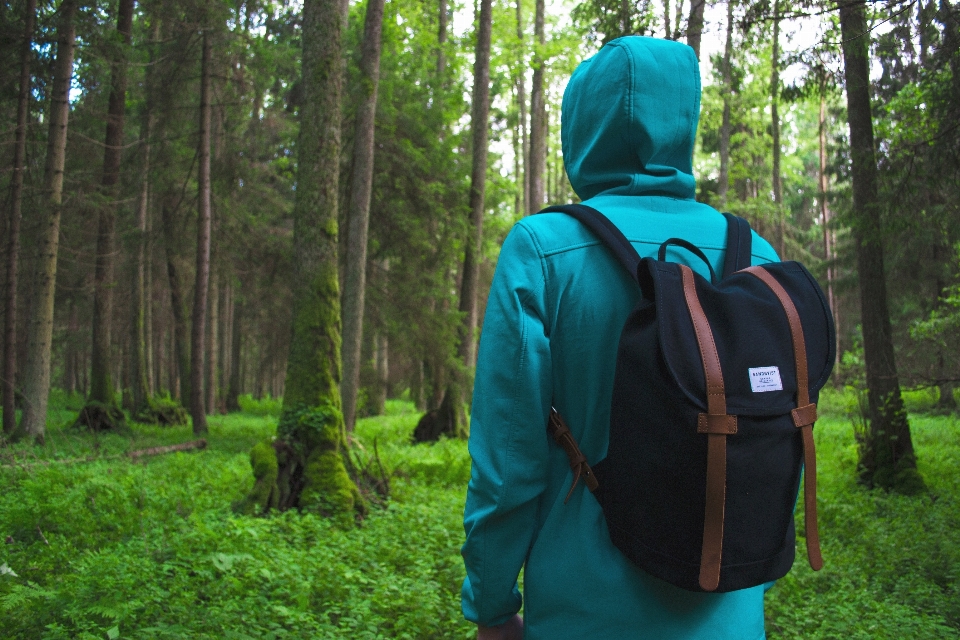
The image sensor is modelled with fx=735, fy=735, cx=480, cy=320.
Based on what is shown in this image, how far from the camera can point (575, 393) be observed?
5.54 ft

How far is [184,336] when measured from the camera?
2011 cm

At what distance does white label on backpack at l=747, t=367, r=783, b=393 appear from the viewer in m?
1.46

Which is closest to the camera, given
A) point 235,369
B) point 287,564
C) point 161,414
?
point 287,564

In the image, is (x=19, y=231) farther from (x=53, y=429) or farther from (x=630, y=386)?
(x=630, y=386)

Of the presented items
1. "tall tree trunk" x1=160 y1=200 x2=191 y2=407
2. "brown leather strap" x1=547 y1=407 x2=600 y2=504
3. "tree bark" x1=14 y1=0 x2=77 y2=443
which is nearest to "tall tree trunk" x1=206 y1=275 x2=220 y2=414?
"tall tree trunk" x1=160 y1=200 x2=191 y2=407

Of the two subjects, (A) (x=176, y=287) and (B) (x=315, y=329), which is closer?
(B) (x=315, y=329)

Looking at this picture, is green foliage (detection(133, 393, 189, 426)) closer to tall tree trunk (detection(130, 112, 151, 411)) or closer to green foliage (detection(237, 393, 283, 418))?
tall tree trunk (detection(130, 112, 151, 411))

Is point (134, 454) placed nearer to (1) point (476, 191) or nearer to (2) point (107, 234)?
(2) point (107, 234)

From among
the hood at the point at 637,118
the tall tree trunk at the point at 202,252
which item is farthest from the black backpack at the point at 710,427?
the tall tree trunk at the point at 202,252

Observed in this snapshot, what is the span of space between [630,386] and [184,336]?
804 inches

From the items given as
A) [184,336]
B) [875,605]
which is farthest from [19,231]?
[875,605]

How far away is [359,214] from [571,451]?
11.3 m

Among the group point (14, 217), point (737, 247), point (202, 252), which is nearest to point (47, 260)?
point (14, 217)

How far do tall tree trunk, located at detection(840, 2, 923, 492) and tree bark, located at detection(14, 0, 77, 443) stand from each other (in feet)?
38.1
